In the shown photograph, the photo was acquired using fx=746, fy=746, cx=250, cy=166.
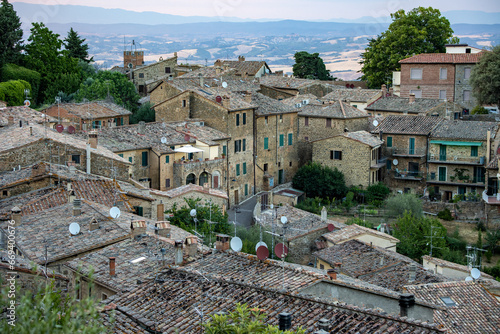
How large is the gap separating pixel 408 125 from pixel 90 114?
19.4 meters

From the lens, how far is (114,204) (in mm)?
23828

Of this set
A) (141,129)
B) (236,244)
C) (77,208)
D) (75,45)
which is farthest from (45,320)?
(75,45)

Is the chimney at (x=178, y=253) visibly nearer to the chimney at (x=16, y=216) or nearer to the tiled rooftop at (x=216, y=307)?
the tiled rooftop at (x=216, y=307)

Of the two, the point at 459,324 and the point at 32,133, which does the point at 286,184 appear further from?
the point at 459,324

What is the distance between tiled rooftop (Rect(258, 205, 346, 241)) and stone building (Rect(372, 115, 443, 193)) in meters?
12.6

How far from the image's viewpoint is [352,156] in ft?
145

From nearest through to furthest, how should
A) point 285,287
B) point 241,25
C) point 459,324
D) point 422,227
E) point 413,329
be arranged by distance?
point 413,329
point 285,287
point 459,324
point 422,227
point 241,25

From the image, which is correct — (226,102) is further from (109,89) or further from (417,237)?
(417,237)

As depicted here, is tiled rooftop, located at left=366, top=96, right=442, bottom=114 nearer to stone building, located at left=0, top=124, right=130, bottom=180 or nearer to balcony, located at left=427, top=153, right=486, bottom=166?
balcony, located at left=427, top=153, right=486, bottom=166

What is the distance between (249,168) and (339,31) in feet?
160

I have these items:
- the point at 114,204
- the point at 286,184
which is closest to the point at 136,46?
the point at 286,184

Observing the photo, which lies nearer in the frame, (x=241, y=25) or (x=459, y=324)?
(x=459, y=324)

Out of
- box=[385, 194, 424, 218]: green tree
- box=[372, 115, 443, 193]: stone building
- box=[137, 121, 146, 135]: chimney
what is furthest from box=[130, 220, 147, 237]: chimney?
box=[372, 115, 443, 193]: stone building

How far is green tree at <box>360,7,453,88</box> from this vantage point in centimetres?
6494
